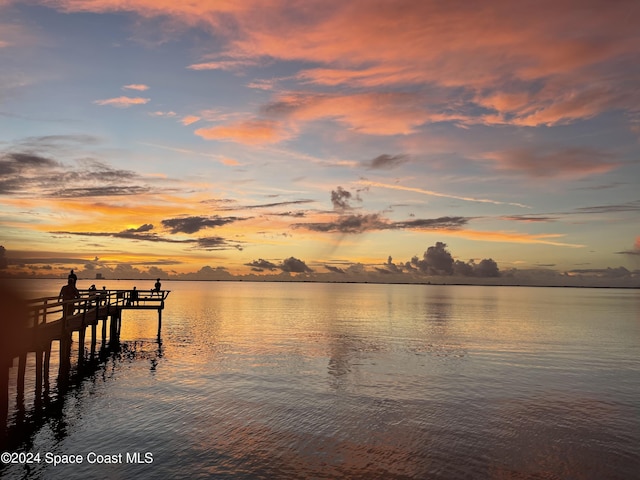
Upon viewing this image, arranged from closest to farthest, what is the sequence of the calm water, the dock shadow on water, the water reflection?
the calm water → the water reflection → the dock shadow on water

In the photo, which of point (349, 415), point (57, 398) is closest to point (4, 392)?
point (57, 398)

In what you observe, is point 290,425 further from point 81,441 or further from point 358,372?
point 358,372

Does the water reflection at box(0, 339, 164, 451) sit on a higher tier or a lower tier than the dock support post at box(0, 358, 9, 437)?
lower

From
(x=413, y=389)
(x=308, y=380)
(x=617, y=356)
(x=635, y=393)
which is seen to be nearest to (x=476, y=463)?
(x=413, y=389)

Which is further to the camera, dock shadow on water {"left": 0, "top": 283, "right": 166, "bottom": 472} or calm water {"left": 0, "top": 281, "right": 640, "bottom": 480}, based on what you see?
dock shadow on water {"left": 0, "top": 283, "right": 166, "bottom": 472}

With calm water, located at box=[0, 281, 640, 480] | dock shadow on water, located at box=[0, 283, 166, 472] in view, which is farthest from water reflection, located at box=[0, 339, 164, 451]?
calm water, located at box=[0, 281, 640, 480]

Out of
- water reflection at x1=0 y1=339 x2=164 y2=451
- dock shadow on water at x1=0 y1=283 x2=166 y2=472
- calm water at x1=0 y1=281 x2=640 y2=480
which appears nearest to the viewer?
calm water at x1=0 y1=281 x2=640 y2=480

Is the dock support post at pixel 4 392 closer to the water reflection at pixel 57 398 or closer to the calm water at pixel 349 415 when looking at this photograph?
the water reflection at pixel 57 398

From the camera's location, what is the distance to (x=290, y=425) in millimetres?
19828

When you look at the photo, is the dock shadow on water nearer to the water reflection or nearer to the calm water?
the water reflection

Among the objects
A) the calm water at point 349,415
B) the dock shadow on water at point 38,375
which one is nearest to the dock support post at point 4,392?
the dock shadow on water at point 38,375

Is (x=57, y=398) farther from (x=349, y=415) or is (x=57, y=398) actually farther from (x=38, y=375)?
(x=349, y=415)

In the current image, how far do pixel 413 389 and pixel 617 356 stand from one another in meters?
25.2

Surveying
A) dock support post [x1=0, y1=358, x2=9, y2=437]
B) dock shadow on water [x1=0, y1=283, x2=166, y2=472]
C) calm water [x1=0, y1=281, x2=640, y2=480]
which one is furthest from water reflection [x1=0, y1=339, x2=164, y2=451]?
dock support post [x1=0, y1=358, x2=9, y2=437]
